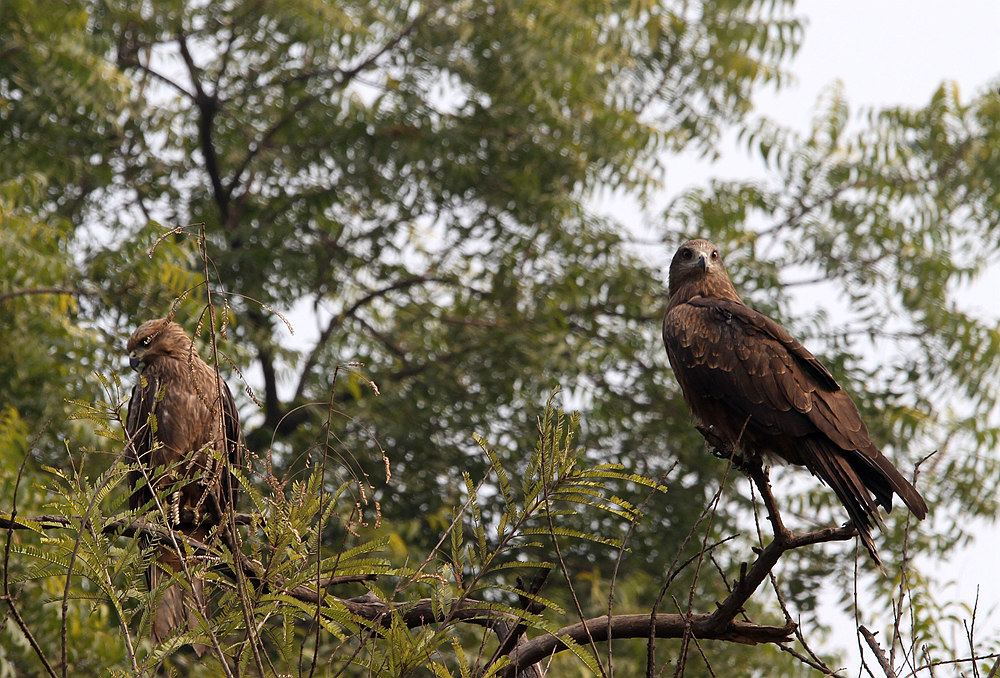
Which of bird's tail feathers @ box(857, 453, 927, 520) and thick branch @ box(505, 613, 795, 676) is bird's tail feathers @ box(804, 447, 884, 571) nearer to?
bird's tail feathers @ box(857, 453, 927, 520)

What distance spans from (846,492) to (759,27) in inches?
277

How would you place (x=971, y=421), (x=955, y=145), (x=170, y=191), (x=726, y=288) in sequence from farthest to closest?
(x=170, y=191) → (x=955, y=145) → (x=971, y=421) → (x=726, y=288)

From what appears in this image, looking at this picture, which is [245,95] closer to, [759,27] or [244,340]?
[244,340]

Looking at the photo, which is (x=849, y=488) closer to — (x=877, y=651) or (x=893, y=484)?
(x=893, y=484)

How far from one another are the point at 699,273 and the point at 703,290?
114 millimetres

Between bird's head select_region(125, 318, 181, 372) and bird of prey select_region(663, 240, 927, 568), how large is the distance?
2633mm

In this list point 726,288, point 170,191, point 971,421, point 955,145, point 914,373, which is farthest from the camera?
point 170,191

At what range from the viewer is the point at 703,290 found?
5148 millimetres

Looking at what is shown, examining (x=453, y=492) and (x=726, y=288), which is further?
(x=453, y=492)

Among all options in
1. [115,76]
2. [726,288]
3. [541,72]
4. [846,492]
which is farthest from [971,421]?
[115,76]

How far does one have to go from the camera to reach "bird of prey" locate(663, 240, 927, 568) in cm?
356

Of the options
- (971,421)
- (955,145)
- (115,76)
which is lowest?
(971,421)

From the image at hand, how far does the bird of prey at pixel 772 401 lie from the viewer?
11.7 feet

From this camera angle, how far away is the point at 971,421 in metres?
7.98
